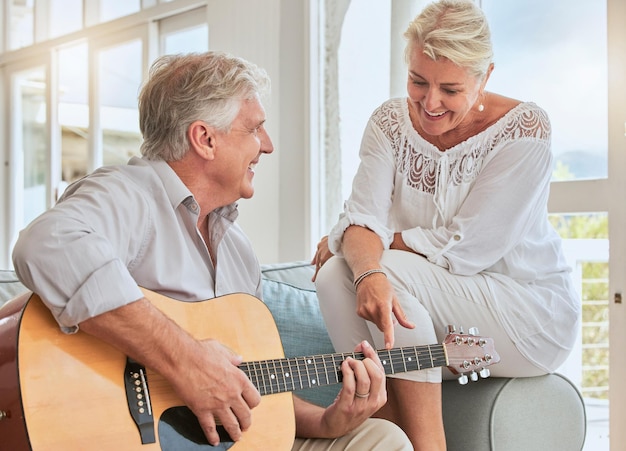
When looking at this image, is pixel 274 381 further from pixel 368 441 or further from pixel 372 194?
pixel 372 194

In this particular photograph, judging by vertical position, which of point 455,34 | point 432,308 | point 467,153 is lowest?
point 432,308

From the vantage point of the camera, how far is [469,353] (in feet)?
5.50

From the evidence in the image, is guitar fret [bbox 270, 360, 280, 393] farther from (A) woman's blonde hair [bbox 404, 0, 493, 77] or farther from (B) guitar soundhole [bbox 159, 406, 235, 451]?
(A) woman's blonde hair [bbox 404, 0, 493, 77]

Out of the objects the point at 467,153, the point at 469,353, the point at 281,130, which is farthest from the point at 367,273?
the point at 281,130

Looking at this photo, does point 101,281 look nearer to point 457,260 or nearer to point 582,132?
point 457,260

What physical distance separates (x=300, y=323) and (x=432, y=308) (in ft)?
1.43

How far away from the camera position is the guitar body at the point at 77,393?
1.23 m

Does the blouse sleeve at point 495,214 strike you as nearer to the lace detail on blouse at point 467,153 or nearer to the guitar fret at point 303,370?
the lace detail on blouse at point 467,153

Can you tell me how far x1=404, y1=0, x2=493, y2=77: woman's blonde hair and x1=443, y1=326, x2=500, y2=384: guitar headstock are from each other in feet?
2.02

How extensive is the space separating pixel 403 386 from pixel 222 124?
638mm

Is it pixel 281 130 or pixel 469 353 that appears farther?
pixel 281 130

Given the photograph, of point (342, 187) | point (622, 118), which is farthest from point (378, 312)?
point (342, 187)

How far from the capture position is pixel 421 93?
1.93 m

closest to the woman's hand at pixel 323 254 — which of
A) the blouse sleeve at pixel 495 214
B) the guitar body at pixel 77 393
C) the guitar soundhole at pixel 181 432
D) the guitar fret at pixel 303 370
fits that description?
the blouse sleeve at pixel 495 214
